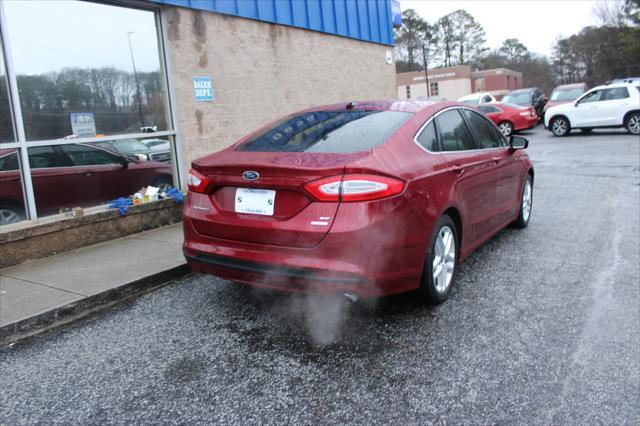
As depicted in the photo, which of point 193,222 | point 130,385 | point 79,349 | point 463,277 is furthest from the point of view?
point 463,277

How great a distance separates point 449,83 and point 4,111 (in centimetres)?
6728

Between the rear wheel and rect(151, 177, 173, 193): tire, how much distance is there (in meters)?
15.5

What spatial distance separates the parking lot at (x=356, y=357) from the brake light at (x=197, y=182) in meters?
0.98

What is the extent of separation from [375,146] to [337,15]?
7.82 meters

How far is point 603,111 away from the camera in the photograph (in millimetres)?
17344

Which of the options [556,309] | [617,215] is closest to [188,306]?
[556,309]

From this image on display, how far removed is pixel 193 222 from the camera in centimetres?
381

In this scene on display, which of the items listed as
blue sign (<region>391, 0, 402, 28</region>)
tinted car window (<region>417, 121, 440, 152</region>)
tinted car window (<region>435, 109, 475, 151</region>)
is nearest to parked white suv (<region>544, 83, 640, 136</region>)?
blue sign (<region>391, 0, 402, 28</region>)

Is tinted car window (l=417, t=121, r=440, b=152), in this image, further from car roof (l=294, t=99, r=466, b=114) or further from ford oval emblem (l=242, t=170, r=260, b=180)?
ford oval emblem (l=242, t=170, r=260, b=180)

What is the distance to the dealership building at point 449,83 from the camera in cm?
6725

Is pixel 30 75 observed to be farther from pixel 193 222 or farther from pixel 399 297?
pixel 399 297

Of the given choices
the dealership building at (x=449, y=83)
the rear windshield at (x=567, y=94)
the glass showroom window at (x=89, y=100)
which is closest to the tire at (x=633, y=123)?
the rear windshield at (x=567, y=94)

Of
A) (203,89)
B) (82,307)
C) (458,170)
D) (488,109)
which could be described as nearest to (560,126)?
(488,109)

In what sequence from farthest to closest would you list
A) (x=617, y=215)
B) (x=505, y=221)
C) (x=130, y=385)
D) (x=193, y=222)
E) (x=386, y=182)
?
(x=617, y=215)
(x=505, y=221)
(x=193, y=222)
(x=386, y=182)
(x=130, y=385)
